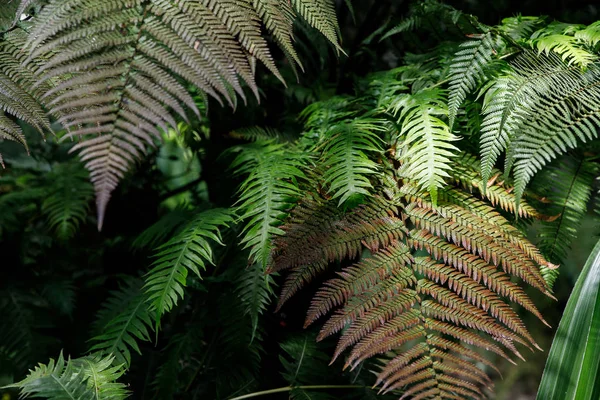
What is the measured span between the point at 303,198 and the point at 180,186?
795 millimetres

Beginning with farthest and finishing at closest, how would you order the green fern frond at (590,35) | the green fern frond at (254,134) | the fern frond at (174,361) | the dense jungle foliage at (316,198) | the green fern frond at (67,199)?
1. the green fern frond at (67,199)
2. the green fern frond at (254,134)
3. the fern frond at (174,361)
4. the green fern frond at (590,35)
5. the dense jungle foliage at (316,198)

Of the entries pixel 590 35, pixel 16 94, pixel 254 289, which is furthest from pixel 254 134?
pixel 590 35

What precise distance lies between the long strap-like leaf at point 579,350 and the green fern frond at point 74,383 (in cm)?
74

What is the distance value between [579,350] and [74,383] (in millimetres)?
866

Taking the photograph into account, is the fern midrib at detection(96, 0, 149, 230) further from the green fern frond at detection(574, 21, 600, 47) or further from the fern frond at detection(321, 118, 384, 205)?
the green fern frond at detection(574, 21, 600, 47)

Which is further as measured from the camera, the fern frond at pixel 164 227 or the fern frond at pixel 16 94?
the fern frond at pixel 164 227

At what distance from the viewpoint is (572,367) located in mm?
831

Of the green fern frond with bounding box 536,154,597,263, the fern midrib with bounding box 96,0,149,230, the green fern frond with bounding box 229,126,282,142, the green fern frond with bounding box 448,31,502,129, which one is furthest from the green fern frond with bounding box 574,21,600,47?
the fern midrib with bounding box 96,0,149,230

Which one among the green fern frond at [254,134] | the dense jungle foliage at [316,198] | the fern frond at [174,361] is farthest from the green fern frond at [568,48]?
the fern frond at [174,361]

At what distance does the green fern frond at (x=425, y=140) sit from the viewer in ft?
2.98

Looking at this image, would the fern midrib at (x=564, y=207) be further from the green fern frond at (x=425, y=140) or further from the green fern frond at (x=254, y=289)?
the green fern frond at (x=254, y=289)

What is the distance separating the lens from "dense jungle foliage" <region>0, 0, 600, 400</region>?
769mm

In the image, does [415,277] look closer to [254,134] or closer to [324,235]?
[324,235]

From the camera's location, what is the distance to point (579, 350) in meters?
0.84
